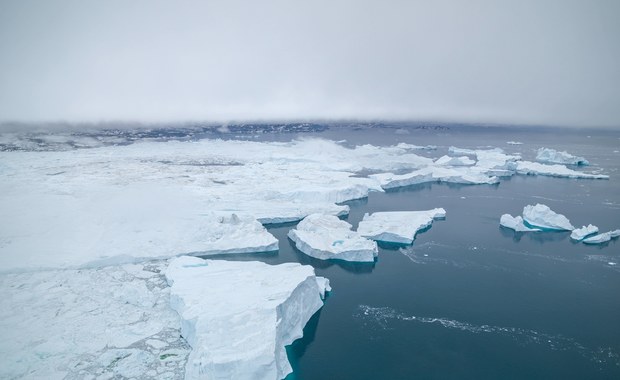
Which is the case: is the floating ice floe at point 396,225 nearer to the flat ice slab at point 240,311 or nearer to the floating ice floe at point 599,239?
the flat ice slab at point 240,311

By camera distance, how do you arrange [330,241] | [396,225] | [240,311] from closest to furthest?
[240,311] < [330,241] < [396,225]

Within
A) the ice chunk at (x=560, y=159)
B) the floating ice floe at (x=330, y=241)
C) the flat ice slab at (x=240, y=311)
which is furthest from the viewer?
the ice chunk at (x=560, y=159)

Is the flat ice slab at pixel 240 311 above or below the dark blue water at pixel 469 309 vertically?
above

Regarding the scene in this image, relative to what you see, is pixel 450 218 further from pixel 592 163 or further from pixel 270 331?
pixel 592 163

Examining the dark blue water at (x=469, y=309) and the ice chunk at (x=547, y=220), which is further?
the ice chunk at (x=547, y=220)

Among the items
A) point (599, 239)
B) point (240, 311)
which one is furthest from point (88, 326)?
point (599, 239)

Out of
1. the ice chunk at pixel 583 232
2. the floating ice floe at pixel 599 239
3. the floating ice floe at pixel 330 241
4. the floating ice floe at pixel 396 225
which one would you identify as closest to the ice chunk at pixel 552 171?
the floating ice floe at pixel 599 239

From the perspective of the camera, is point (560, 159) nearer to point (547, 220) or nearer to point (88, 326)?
point (547, 220)
